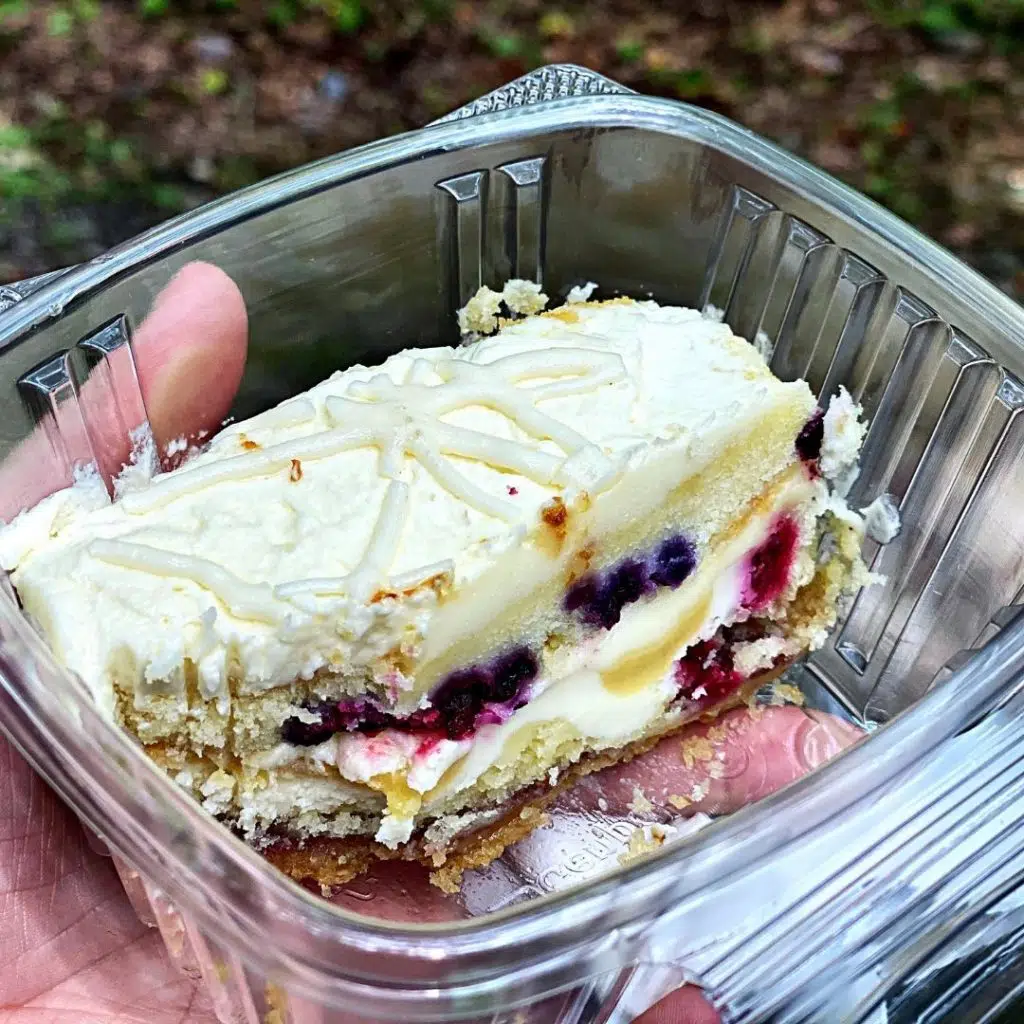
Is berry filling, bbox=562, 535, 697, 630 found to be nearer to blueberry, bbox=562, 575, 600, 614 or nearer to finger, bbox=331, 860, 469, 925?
blueberry, bbox=562, 575, 600, 614

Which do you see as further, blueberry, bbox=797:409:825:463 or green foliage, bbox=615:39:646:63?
green foliage, bbox=615:39:646:63

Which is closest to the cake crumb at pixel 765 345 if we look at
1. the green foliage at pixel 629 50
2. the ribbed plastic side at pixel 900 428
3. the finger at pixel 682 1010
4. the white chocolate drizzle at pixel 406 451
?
the ribbed plastic side at pixel 900 428

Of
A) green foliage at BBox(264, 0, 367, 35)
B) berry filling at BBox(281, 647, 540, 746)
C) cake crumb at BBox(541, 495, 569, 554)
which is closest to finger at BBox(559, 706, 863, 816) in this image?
Answer: berry filling at BBox(281, 647, 540, 746)

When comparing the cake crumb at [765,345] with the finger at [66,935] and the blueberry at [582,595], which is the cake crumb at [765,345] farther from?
the finger at [66,935]

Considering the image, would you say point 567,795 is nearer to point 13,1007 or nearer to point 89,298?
point 13,1007

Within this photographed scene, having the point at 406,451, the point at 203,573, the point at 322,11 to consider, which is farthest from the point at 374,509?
the point at 322,11

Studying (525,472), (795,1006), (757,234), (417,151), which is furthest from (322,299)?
(795,1006)
